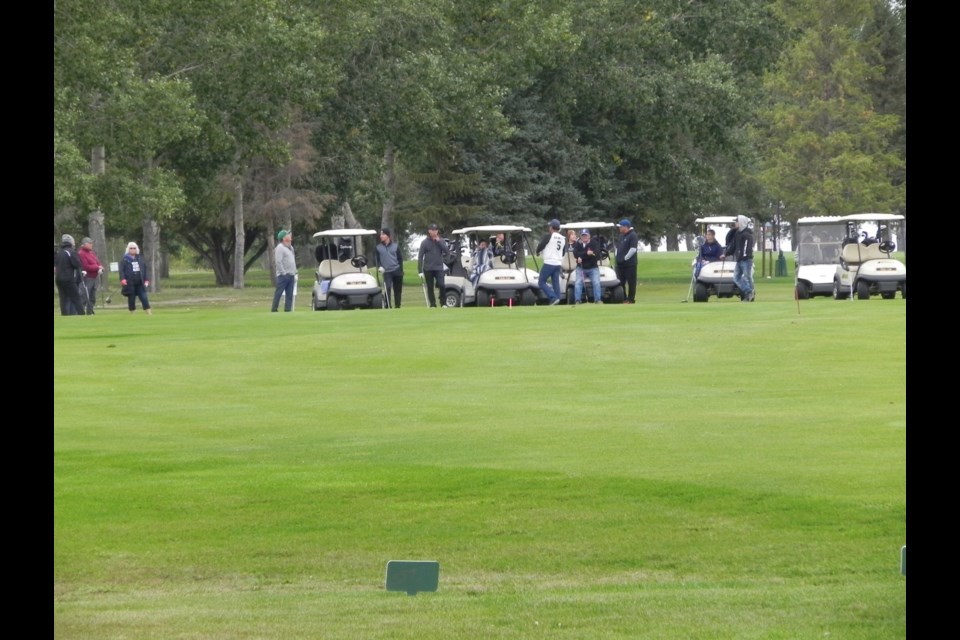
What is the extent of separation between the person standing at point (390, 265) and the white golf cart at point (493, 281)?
1.10 metres

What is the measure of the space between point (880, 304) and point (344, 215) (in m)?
37.8

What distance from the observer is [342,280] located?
115ft

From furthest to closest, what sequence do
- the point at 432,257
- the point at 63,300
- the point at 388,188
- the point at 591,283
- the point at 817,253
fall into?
the point at 388,188, the point at 817,253, the point at 591,283, the point at 432,257, the point at 63,300

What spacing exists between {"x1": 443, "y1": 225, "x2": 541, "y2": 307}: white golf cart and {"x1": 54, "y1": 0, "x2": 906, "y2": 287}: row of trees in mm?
9858

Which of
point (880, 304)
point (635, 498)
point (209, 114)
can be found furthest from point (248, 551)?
point (209, 114)

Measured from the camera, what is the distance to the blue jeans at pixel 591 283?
34812 mm

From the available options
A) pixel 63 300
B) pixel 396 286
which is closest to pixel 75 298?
pixel 63 300

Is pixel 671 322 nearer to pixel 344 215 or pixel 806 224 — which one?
pixel 806 224

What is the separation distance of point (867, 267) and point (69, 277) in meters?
16.1

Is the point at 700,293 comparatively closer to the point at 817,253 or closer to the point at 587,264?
the point at 587,264

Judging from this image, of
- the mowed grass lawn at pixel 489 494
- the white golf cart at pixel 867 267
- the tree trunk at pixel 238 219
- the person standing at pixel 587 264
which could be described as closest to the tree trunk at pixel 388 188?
the tree trunk at pixel 238 219

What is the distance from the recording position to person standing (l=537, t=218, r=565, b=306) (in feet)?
110

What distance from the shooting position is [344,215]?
6581 centimetres
